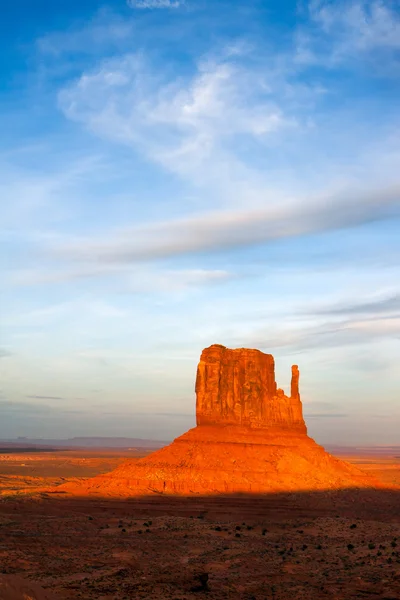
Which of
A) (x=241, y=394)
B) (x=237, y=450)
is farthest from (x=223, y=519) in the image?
(x=241, y=394)

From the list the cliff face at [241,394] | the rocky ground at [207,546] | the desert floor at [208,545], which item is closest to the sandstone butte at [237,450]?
the cliff face at [241,394]

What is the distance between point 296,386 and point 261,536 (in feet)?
159

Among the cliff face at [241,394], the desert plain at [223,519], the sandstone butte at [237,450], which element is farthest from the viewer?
the cliff face at [241,394]

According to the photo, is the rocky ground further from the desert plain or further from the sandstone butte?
the sandstone butte

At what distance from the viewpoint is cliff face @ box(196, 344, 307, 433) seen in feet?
325

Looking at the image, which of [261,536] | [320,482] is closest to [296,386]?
[320,482]

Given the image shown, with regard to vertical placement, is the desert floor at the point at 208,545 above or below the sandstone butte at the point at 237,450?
below

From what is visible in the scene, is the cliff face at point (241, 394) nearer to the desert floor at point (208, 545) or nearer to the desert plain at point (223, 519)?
the desert plain at point (223, 519)

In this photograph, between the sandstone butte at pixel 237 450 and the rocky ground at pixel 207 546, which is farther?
the sandstone butte at pixel 237 450

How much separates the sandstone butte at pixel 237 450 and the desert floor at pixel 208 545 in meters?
3.53

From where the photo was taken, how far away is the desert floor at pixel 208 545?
34.7m

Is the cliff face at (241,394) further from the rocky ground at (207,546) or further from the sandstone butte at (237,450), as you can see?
the rocky ground at (207,546)

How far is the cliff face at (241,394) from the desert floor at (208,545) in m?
18.6

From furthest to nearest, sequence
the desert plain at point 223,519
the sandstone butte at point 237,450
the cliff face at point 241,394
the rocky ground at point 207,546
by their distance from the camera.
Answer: the cliff face at point 241,394 < the sandstone butte at point 237,450 < the desert plain at point 223,519 < the rocky ground at point 207,546
